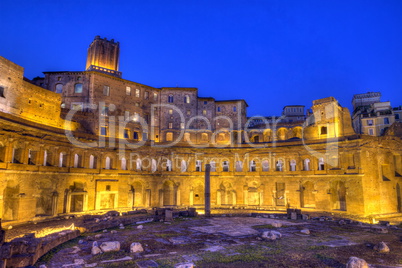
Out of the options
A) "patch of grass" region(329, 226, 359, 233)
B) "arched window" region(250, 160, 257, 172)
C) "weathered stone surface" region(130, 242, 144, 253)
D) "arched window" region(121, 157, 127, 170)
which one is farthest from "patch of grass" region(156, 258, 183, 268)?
"arched window" region(250, 160, 257, 172)

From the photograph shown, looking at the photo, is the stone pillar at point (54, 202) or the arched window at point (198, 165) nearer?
the stone pillar at point (54, 202)

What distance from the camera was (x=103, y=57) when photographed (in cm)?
5031

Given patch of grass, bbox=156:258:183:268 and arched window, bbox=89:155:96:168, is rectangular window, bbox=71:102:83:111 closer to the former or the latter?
arched window, bbox=89:155:96:168

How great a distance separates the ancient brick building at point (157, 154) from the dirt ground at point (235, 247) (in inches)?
498

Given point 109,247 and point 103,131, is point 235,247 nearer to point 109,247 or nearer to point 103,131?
point 109,247

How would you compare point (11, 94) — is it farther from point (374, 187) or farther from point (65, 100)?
point (374, 187)

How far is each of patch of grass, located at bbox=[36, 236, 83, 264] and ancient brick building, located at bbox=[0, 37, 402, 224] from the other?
36.7 ft

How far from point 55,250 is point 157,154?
86.2ft

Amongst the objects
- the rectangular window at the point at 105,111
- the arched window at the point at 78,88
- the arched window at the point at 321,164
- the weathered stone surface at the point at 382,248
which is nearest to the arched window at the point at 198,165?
the rectangular window at the point at 105,111

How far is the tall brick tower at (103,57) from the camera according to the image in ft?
163

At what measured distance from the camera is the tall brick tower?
49.6m

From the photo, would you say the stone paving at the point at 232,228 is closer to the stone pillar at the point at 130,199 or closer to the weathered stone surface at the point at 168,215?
the weathered stone surface at the point at 168,215

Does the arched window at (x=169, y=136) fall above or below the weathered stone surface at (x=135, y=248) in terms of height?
above

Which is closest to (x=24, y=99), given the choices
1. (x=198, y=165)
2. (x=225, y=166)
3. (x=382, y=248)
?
(x=198, y=165)
